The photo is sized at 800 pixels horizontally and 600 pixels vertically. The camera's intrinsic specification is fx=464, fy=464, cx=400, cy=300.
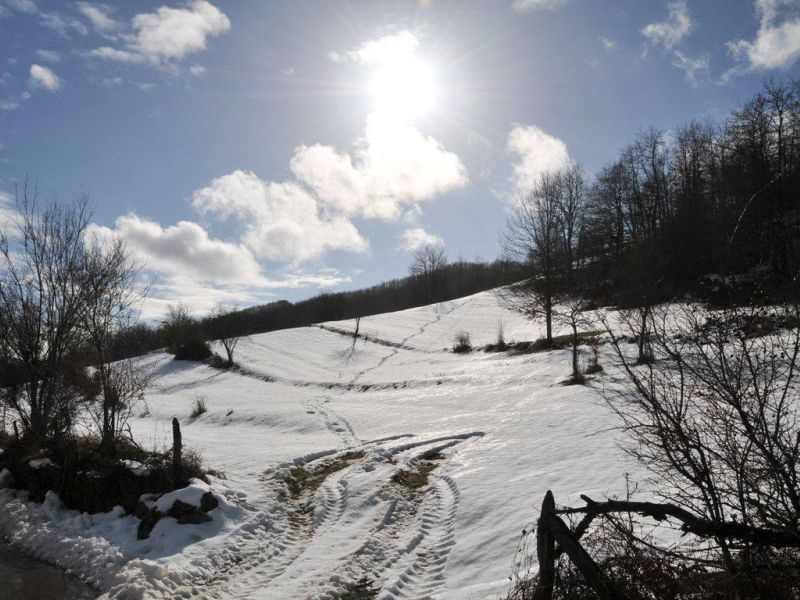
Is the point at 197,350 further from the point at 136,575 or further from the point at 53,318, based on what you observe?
the point at 136,575

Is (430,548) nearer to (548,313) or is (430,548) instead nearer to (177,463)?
(177,463)

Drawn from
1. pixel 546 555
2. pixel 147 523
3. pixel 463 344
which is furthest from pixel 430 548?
pixel 463 344

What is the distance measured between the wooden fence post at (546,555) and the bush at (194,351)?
38.0 meters

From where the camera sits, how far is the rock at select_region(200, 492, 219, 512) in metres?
8.84

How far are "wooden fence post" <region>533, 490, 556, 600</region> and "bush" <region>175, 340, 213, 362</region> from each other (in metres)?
38.0

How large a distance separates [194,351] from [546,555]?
129ft

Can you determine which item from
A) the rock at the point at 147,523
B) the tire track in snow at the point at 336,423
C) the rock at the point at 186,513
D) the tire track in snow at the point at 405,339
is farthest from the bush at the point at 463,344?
the rock at the point at 147,523

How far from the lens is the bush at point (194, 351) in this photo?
38.1m

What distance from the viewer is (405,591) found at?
5.91 m

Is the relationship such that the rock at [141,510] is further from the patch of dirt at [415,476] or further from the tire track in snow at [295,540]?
the patch of dirt at [415,476]

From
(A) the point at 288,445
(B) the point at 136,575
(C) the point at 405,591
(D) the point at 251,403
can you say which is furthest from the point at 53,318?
Result: (C) the point at 405,591

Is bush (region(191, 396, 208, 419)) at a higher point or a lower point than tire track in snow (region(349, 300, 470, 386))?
lower

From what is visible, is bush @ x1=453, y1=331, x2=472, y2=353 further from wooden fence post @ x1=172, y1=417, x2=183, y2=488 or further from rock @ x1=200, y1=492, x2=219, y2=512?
rock @ x1=200, y1=492, x2=219, y2=512

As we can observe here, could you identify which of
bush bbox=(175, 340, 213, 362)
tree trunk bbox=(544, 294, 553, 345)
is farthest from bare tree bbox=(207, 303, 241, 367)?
tree trunk bbox=(544, 294, 553, 345)
